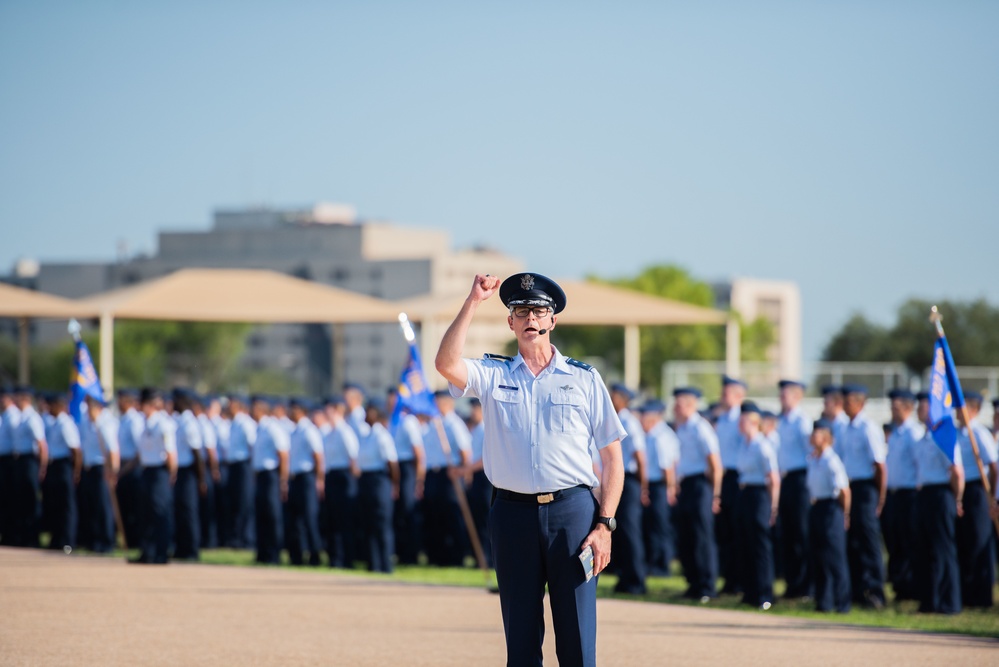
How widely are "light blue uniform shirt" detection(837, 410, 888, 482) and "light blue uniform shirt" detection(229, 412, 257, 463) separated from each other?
27.5 feet

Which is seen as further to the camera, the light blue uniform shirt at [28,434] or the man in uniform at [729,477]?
the light blue uniform shirt at [28,434]

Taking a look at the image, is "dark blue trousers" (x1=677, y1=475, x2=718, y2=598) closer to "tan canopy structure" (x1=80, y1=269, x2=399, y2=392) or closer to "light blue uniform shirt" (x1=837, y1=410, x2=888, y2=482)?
"light blue uniform shirt" (x1=837, y1=410, x2=888, y2=482)

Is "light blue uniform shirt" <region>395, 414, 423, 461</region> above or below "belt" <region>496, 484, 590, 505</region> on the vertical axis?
below

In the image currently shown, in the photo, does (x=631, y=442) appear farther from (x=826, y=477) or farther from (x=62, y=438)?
(x=62, y=438)

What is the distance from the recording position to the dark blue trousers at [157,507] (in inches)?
634

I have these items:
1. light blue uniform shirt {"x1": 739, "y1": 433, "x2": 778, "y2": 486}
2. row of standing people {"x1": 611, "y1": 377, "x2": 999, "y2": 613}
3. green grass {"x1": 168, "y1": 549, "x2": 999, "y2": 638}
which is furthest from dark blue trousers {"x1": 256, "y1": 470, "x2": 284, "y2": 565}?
light blue uniform shirt {"x1": 739, "y1": 433, "x2": 778, "y2": 486}

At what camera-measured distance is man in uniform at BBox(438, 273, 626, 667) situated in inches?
263

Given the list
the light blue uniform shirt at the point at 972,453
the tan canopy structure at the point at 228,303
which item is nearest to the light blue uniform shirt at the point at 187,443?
the tan canopy structure at the point at 228,303

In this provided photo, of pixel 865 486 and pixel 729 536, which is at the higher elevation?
pixel 865 486

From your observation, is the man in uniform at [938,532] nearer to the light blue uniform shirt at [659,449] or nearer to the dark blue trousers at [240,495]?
the light blue uniform shirt at [659,449]

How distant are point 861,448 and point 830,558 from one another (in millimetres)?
1230

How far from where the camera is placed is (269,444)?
17.7 metres

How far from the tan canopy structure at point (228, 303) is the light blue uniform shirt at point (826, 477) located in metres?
12.3

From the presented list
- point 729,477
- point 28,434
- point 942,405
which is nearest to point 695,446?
point 729,477
